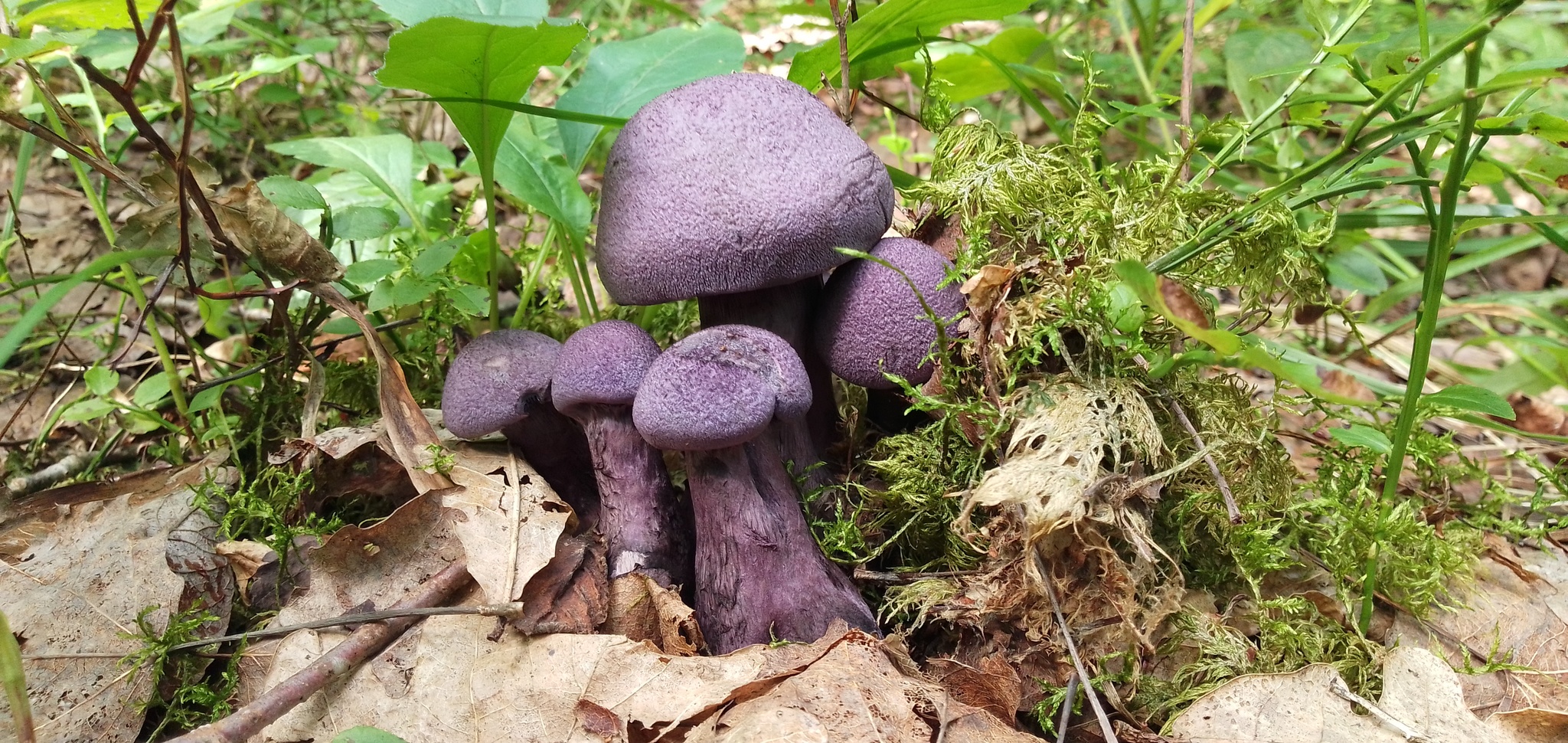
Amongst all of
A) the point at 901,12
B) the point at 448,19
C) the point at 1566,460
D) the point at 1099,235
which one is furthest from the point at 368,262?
the point at 1566,460

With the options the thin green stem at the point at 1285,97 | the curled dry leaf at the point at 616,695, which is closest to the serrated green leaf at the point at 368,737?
the curled dry leaf at the point at 616,695

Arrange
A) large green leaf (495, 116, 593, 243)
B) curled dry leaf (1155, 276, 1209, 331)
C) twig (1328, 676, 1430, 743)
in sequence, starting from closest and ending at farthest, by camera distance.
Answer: curled dry leaf (1155, 276, 1209, 331), twig (1328, 676, 1430, 743), large green leaf (495, 116, 593, 243)

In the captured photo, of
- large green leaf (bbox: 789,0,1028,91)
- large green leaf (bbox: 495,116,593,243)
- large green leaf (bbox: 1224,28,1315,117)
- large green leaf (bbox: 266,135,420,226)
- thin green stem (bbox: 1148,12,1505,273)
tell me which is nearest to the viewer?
thin green stem (bbox: 1148,12,1505,273)

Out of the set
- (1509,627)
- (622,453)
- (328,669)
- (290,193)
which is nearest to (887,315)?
(622,453)

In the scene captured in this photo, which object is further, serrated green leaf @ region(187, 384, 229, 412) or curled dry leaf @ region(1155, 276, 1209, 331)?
serrated green leaf @ region(187, 384, 229, 412)

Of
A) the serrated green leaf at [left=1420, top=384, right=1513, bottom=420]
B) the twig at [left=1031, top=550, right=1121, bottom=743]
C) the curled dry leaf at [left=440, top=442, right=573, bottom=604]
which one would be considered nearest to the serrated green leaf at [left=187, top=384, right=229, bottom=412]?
the curled dry leaf at [left=440, top=442, right=573, bottom=604]

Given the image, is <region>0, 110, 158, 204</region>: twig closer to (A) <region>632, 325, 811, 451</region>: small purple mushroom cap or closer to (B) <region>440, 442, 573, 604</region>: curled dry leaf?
(B) <region>440, 442, 573, 604</region>: curled dry leaf

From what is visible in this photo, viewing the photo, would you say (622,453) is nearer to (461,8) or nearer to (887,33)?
(461,8)
